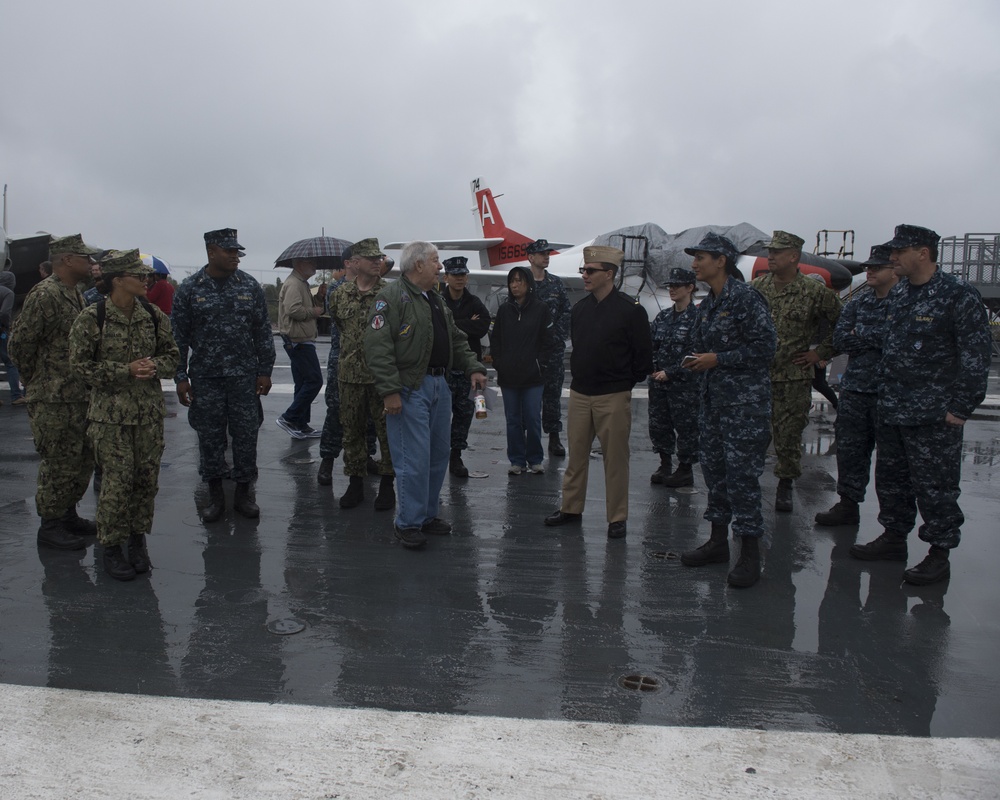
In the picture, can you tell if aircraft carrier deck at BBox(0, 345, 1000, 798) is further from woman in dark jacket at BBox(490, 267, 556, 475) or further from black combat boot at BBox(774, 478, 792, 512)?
woman in dark jacket at BBox(490, 267, 556, 475)

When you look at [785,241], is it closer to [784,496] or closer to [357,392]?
[784,496]

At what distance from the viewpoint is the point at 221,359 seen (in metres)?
4.80

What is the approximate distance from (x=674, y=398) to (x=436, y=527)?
232cm

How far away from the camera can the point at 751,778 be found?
2.29 metres

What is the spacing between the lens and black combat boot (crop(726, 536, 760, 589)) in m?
3.84

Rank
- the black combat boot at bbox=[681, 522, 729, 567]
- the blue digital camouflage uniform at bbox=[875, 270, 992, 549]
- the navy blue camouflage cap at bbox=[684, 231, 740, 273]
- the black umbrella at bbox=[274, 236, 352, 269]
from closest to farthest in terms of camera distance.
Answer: the blue digital camouflage uniform at bbox=[875, 270, 992, 549] < the navy blue camouflage cap at bbox=[684, 231, 740, 273] < the black combat boot at bbox=[681, 522, 729, 567] < the black umbrella at bbox=[274, 236, 352, 269]

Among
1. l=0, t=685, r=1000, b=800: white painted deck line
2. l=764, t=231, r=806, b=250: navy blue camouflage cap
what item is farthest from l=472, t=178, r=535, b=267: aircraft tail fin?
l=0, t=685, r=1000, b=800: white painted deck line

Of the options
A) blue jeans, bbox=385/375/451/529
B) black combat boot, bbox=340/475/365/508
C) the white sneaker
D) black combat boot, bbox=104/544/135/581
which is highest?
blue jeans, bbox=385/375/451/529

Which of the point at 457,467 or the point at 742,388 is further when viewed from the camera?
the point at 457,467

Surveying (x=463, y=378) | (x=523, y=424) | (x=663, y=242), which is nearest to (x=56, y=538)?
(x=463, y=378)

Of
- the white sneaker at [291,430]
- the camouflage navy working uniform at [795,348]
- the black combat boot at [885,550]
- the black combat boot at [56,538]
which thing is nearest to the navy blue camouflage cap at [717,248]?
the camouflage navy working uniform at [795,348]

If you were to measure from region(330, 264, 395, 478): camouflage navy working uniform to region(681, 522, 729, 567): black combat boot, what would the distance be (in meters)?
2.00

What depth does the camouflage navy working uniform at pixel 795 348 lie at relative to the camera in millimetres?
5129

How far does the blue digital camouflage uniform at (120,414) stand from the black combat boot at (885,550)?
3.79m
